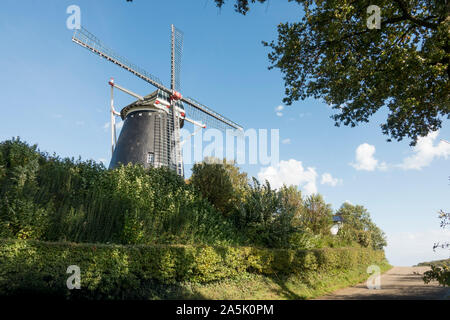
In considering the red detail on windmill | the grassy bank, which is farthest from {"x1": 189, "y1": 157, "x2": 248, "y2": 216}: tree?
the red detail on windmill

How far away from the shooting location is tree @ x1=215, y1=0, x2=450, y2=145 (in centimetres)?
833

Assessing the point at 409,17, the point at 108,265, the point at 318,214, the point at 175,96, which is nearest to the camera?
the point at 108,265

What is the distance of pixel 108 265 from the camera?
6559mm

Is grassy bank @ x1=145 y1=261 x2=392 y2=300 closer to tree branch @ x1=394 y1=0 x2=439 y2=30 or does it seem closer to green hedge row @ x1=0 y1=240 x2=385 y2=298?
green hedge row @ x1=0 y1=240 x2=385 y2=298

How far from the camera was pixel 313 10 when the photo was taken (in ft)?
31.3

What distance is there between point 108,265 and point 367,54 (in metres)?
10.8

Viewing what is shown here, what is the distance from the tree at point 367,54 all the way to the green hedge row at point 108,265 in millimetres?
6795

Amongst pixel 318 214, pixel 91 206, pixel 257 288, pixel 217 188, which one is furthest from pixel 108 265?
pixel 318 214

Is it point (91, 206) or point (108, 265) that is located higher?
point (91, 206)

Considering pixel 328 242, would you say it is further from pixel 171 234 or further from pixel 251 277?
pixel 171 234

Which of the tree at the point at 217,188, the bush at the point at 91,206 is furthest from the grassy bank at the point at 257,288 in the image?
the tree at the point at 217,188

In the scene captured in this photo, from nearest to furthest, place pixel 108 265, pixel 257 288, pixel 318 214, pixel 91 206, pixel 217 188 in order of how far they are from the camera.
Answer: pixel 108 265 → pixel 257 288 → pixel 91 206 → pixel 217 188 → pixel 318 214

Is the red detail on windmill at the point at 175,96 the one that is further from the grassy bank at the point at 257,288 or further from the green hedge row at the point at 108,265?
the grassy bank at the point at 257,288

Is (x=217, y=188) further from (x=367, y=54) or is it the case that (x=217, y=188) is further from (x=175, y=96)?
(x=175, y=96)
